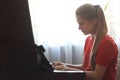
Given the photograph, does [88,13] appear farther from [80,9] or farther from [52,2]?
[52,2]

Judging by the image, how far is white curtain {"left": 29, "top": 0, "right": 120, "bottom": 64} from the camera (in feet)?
7.93

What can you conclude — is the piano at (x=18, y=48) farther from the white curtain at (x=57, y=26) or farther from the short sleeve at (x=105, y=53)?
the white curtain at (x=57, y=26)

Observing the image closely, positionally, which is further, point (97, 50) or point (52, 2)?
point (52, 2)

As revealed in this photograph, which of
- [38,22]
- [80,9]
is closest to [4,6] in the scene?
[80,9]

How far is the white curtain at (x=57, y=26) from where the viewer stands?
2416 mm

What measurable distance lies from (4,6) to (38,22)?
1.28 metres

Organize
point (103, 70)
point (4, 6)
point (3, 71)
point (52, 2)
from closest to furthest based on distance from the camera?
point (4, 6)
point (3, 71)
point (103, 70)
point (52, 2)

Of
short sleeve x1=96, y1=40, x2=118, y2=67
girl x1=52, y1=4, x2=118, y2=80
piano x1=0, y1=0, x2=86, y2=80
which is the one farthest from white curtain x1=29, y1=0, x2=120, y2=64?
piano x1=0, y1=0, x2=86, y2=80

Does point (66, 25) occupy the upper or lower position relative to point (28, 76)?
upper

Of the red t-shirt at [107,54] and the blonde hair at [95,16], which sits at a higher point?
the blonde hair at [95,16]

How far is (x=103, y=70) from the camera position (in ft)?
5.08

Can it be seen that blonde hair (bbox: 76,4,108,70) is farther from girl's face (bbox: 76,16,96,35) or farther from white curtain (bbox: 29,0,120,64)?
white curtain (bbox: 29,0,120,64)

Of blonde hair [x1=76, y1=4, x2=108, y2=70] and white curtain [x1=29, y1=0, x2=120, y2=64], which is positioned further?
white curtain [x1=29, y1=0, x2=120, y2=64]

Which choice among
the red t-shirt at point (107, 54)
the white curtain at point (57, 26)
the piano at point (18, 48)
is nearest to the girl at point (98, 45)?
the red t-shirt at point (107, 54)
